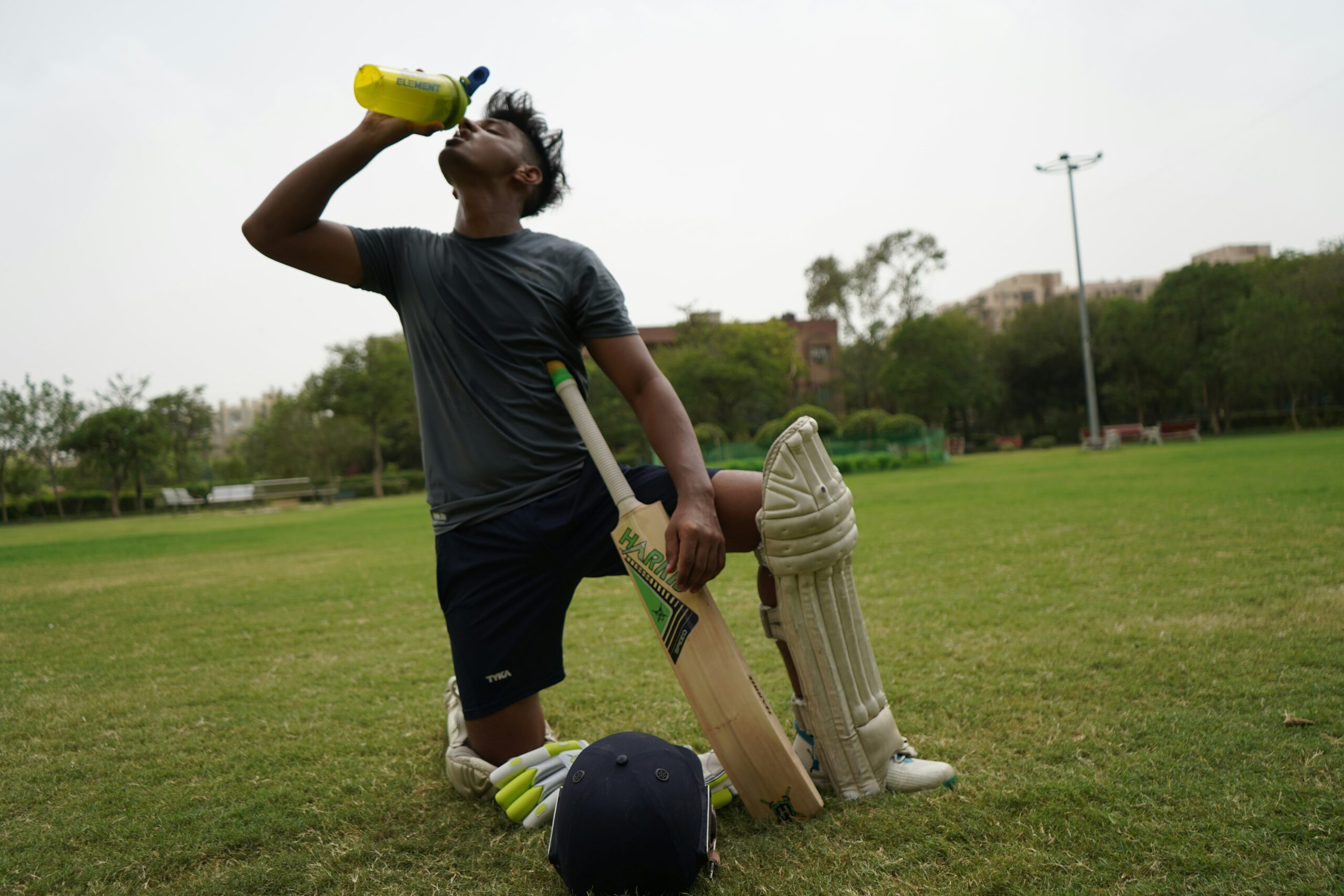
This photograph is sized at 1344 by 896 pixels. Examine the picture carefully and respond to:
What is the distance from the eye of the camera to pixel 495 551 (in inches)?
91.9

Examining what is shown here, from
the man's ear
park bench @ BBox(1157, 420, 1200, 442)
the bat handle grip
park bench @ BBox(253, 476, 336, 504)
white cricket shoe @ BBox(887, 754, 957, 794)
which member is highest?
the man's ear

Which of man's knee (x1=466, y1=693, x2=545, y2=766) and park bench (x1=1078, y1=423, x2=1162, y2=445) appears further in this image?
park bench (x1=1078, y1=423, x2=1162, y2=445)

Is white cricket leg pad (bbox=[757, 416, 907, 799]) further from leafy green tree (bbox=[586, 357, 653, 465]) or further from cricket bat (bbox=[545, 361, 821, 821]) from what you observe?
A: leafy green tree (bbox=[586, 357, 653, 465])

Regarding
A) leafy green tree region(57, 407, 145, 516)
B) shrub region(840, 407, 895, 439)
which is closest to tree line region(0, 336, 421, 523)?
leafy green tree region(57, 407, 145, 516)

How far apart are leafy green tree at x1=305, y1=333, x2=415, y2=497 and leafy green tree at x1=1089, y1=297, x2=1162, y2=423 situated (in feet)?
119

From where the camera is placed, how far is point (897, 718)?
2.87 meters

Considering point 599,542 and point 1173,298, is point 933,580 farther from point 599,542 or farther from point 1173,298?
point 1173,298

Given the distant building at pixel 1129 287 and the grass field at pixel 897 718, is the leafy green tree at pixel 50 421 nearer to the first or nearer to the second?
the grass field at pixel 897 718

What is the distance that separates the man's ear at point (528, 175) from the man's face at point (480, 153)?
11 millimetres

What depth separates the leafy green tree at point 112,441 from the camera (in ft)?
113

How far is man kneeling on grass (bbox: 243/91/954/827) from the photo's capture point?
7.23 ft

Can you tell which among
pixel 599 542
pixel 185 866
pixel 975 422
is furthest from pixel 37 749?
pixel 975 422

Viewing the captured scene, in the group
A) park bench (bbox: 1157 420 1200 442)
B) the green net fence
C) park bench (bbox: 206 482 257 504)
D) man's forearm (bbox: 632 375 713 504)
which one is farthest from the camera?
park bench (bbox: 1157 420 1200 442)

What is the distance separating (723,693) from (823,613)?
0.33 metres
